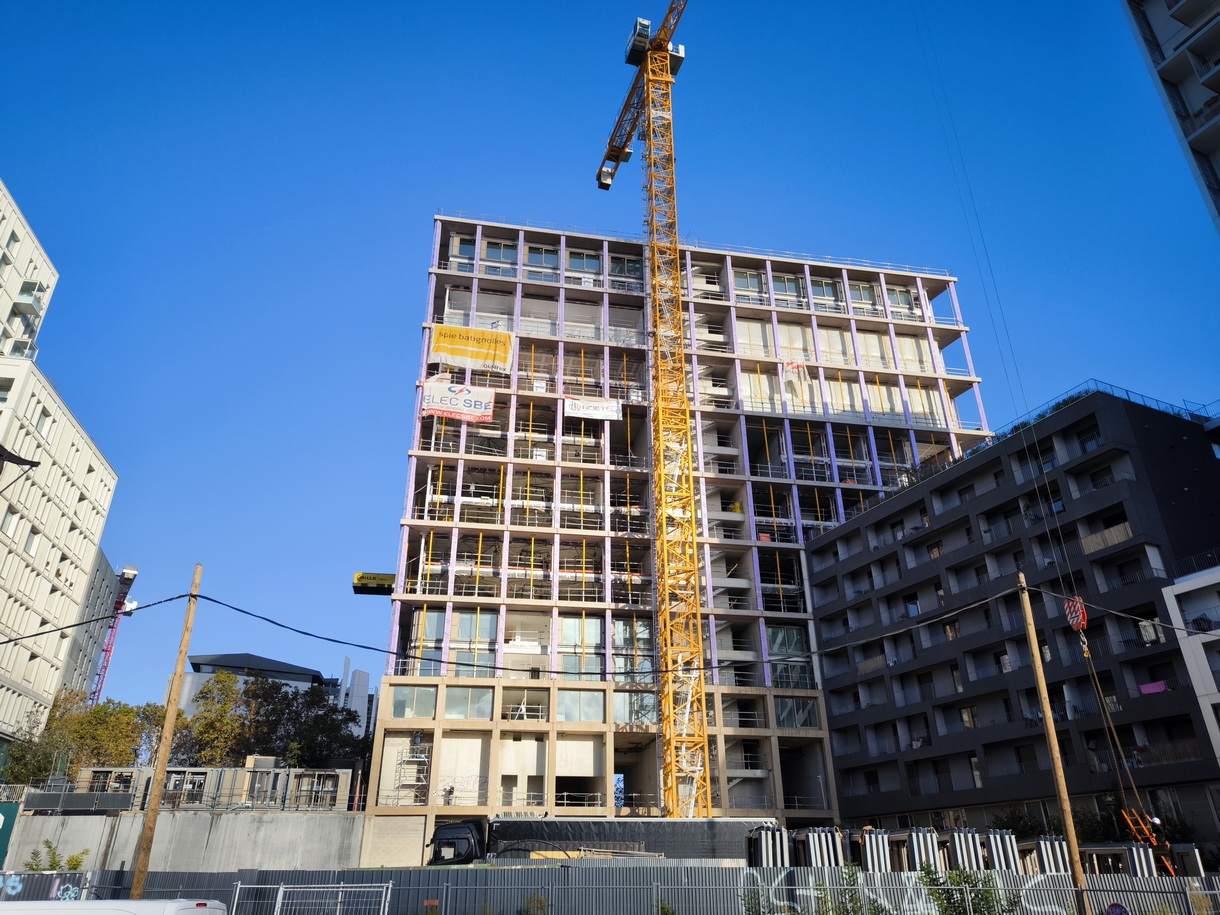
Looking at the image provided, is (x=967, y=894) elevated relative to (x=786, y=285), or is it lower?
lower

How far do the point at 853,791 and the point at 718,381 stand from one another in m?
38.9

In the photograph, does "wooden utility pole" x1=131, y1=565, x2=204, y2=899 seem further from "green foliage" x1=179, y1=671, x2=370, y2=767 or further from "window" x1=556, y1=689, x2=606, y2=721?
"green foliage" x1=179, y1=671, x2=370, y2=767

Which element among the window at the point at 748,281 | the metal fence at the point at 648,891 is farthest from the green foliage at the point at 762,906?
the window at the point at 748,281

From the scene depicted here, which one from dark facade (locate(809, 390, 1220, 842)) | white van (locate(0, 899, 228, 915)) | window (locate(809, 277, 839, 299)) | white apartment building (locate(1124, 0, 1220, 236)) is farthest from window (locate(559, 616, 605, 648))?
white van (locate(0, 899, 228, 915))

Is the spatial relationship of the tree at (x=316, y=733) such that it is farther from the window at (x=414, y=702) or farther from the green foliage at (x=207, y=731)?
the window at (x=414, y=702)

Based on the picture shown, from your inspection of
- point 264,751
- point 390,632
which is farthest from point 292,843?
point 264,751

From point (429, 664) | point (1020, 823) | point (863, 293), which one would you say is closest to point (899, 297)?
point (863, 293)

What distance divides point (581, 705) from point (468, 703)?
867 centimetres

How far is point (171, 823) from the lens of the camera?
2099 inches

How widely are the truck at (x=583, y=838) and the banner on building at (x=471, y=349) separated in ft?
144

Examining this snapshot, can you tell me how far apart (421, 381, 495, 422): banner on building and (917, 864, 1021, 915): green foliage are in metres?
55.6

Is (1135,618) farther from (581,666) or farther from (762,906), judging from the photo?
(581,666)

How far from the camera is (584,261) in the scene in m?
89.7

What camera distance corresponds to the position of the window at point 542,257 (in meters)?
88.1
